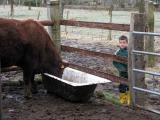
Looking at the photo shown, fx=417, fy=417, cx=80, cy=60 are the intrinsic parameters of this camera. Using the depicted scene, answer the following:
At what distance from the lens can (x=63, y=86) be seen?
7.14m

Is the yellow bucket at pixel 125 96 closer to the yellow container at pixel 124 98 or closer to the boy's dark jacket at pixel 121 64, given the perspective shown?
the yellow container at pixel 124 98

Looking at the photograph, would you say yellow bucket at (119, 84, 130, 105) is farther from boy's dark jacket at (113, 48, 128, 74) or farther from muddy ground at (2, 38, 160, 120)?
boy's dark jacket at (113, 48, 128, 74)

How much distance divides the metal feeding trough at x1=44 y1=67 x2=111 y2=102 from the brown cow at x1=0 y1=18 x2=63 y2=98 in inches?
9.7

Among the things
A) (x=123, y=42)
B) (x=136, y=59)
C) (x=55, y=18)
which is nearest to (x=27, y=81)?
(x=55, y=18)

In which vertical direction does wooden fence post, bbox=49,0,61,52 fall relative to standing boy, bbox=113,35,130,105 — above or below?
above

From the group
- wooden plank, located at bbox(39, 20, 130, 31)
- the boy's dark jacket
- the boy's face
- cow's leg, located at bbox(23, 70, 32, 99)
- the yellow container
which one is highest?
wooden plank, located at bbox(39, 20, 130, 31)

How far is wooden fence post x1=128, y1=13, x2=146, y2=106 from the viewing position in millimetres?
6527

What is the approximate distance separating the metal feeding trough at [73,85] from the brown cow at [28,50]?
25 cm

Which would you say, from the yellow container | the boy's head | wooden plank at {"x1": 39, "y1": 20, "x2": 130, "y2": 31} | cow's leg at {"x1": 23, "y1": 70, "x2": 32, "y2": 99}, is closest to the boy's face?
the boy's head

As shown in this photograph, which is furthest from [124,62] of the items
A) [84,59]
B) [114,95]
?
[84,59]

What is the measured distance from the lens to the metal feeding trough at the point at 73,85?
6.82 metres

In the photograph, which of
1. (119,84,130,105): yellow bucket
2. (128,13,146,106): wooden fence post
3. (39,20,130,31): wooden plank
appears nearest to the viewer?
(128,13,146,106): wooden fence post

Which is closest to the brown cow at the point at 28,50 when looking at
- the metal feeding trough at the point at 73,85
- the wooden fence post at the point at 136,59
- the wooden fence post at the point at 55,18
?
the metal feeding trough at the point at 73,85

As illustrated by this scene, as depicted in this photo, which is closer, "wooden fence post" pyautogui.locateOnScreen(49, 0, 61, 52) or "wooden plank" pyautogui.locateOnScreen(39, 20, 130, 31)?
"wooden plank" pyautogui.locateOnScreen(39, 20, 130, 31)
